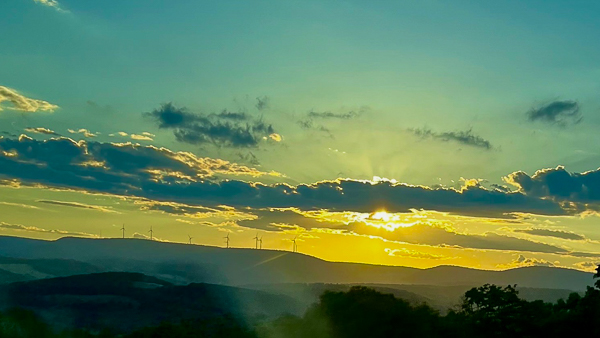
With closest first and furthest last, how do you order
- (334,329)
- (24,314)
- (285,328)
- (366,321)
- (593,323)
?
(593,323) → (366,321) → (334,329) → (24,314) → (285,328)

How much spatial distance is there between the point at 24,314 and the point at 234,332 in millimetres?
27536

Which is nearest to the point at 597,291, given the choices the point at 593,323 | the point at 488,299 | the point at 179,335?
the point at 593,323

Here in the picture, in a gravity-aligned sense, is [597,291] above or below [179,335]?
above

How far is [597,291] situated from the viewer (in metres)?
83.8

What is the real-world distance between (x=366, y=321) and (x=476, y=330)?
13710 mm

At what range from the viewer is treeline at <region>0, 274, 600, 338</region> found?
7975 cm

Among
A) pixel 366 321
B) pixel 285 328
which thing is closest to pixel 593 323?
pixel 366 321

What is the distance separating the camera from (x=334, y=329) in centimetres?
8812

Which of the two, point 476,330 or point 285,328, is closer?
point 476,330

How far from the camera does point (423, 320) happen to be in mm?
81750

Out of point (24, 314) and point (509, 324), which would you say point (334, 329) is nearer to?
point (509, 324)

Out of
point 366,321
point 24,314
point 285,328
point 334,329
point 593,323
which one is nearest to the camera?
point 593,323

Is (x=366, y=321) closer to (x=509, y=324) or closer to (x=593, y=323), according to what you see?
(x=509, y=324)

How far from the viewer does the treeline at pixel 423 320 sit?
79750 millimetres
